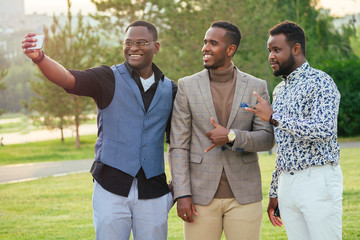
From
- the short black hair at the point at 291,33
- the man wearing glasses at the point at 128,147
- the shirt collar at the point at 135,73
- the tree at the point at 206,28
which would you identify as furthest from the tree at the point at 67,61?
the short black hair at the point at 291,33

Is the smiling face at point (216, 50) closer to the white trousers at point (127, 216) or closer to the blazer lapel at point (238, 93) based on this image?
the blazer lapel at point (238, 93)

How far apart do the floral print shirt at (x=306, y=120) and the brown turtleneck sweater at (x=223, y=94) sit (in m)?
0.35

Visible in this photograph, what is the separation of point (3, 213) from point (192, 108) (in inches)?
261

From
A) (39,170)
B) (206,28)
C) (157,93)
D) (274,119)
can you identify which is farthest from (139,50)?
(206,28)

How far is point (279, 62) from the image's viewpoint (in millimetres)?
3754

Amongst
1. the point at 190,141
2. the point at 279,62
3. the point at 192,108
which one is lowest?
the point at 190,141

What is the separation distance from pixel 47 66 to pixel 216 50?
47.7 inches

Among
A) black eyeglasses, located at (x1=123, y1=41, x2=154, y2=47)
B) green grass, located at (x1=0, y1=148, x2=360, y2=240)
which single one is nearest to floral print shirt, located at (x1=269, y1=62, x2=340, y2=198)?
black eyeglasses, located at (x1=123, y1=41, x2=154, y2=47)

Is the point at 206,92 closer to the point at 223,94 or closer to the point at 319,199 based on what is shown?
the point at 223,94

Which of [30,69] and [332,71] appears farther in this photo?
[30,69]

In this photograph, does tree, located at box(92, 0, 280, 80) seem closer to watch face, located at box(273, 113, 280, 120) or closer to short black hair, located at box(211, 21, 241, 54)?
short black hair, located at box(211, 21, 241, 54)

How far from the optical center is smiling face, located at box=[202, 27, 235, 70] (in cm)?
386

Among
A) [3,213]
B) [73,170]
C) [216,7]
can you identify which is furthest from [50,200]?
[216,7]

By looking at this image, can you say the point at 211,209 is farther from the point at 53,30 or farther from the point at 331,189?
the point at 53,30
